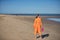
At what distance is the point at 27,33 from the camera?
6.27 feet

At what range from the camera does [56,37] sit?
5.62ft

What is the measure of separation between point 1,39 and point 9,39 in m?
0.09

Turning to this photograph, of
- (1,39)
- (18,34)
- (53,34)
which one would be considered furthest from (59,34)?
(1,39)

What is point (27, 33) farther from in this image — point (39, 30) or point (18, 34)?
point (39, 30)

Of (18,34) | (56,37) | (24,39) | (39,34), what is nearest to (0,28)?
(18,34)

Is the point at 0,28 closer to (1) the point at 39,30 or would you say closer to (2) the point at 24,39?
(2) the point at 24,39

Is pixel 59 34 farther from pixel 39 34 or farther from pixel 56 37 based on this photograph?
pixel 39 34

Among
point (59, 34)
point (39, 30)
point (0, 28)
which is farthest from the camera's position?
point (0, 28)

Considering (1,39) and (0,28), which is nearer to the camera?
(1,39)

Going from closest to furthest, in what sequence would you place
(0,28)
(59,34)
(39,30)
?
(39,30) < (59,34) < (0,28)

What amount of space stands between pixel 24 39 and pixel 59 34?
0.41m

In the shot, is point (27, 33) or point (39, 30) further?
point (27, 33)

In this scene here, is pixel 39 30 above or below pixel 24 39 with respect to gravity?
above

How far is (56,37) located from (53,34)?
0.36 ft
